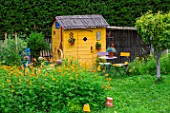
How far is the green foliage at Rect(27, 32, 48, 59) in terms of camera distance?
12023 millimetres

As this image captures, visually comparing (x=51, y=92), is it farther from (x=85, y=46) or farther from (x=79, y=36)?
(x=85, y=46)

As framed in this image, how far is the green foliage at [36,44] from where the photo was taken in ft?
39.4

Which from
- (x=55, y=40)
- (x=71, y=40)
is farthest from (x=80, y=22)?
(x=55, y=40)

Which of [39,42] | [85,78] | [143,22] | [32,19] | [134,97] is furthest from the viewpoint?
[32,19]

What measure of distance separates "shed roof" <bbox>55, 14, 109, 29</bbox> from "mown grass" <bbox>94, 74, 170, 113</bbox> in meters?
2.51

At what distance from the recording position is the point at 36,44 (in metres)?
12.1

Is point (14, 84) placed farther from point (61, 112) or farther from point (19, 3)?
point (19, 3)

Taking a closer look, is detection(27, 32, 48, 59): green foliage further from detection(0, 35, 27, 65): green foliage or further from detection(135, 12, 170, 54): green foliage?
detection(135, 12, 170, 54): green foliage

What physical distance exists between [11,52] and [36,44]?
158 cm

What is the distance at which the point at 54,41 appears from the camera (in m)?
13.1

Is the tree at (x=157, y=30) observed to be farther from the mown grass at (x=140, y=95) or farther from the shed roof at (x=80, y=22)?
the shed roof at (x=80, y=22)

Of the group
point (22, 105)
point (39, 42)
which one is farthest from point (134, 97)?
point (39, 42)

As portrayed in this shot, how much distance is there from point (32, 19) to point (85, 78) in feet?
23.6

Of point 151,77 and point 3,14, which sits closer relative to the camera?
point 151,77
